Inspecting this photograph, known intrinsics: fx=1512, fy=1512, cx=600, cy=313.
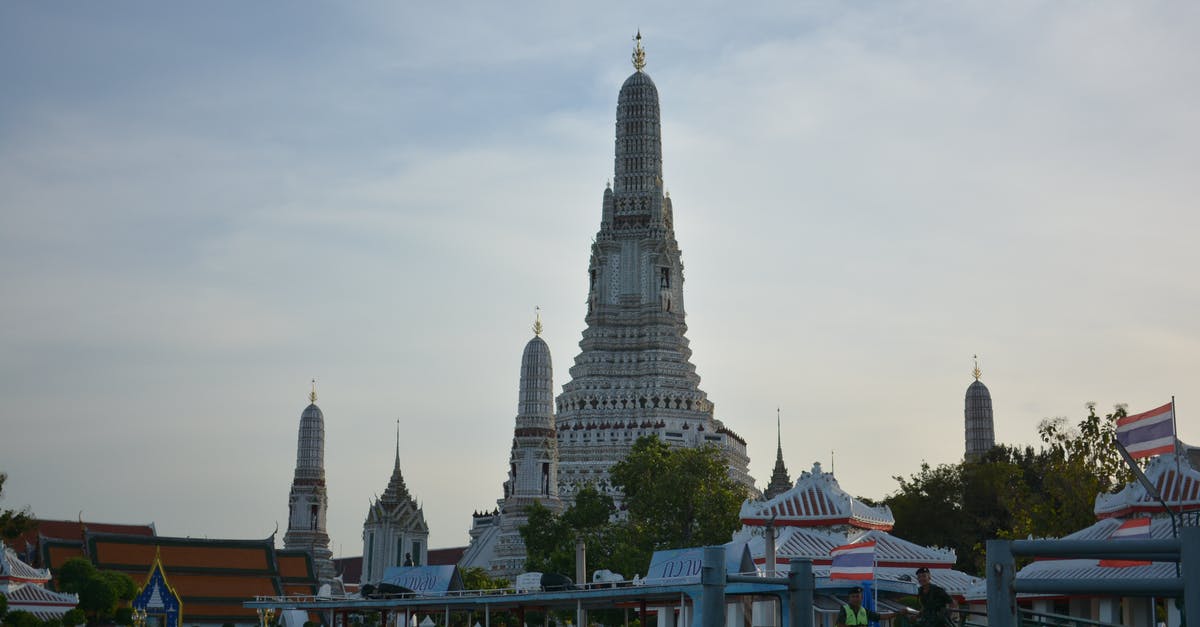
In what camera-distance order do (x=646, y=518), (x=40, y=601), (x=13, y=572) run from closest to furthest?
(x=13, y=572) → (x=40, y=601) → (x=646, y=518)

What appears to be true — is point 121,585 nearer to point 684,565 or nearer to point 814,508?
point 814,508

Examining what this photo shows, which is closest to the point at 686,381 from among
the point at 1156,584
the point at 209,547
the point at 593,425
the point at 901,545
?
the point at 593,425

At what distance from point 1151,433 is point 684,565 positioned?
10.5m

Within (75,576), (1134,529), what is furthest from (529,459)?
(1134,529)

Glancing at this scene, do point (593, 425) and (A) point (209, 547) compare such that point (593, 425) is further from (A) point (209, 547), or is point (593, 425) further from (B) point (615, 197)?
(A) point (209, 547)

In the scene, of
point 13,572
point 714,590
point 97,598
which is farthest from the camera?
point 97,598

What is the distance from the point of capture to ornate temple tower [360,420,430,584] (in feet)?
353

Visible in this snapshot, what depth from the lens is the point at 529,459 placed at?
Answer: 3671 inches

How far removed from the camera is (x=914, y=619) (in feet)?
61.7

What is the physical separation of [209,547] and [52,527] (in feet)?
43.4

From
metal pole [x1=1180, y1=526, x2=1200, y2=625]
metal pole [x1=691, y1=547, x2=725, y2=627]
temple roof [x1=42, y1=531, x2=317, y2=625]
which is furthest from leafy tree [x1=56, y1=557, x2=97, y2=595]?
metal pole [x1=1180, y1=526, x2=1200, y2=625]

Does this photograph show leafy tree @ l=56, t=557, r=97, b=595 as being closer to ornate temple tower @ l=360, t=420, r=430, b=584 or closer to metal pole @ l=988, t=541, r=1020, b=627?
ornate temple tower @ l=360, t=420, r=430, b=584

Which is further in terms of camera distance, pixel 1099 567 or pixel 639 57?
pixel 639 57

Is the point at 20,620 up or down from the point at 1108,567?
down
